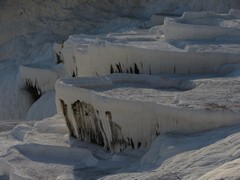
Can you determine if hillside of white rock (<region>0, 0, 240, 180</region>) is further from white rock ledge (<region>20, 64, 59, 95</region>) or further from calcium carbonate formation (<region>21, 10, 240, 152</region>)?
white rock ledge (<region>20, 64, 59, 95</region>)

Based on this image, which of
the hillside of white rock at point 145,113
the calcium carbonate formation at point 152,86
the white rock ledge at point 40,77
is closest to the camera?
the hillside of white rock at point 145,113

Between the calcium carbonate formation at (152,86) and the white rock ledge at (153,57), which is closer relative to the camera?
the calcium carbonate formation at (152,86)

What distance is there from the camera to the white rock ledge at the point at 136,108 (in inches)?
227

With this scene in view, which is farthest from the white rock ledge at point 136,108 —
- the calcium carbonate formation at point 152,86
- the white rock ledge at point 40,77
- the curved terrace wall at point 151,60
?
the white rock ledge at point 40,77

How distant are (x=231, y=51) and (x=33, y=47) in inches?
404

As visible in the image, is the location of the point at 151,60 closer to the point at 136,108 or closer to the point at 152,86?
the point at 152,86

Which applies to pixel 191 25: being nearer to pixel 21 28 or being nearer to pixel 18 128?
pixel 18 128

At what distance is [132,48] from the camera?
315 inches

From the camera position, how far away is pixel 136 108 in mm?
6105

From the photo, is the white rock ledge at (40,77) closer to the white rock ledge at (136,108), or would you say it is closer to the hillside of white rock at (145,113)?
the hillside of white rock at (145,113)

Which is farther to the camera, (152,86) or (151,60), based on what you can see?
(151,60)

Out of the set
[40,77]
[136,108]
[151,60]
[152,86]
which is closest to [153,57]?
[151,60]

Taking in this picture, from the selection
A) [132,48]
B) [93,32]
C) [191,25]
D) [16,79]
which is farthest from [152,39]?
[93,32]

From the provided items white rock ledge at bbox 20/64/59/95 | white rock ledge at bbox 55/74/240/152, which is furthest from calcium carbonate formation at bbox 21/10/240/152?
white rock ledge at bbox 20/64/59/95
